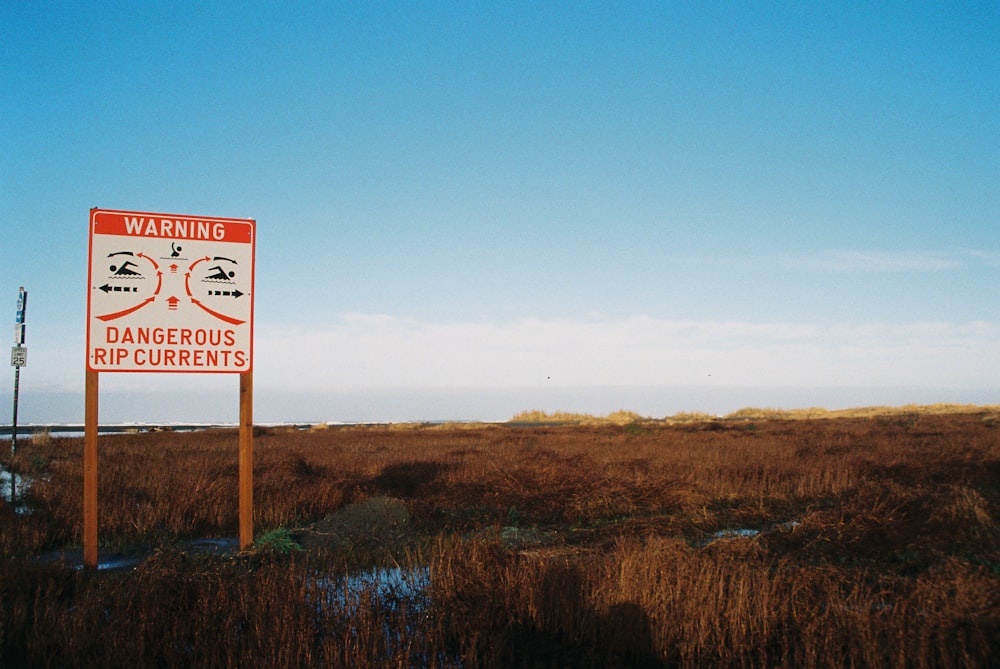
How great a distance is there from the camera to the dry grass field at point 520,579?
440cm

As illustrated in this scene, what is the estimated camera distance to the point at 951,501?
9.37 m

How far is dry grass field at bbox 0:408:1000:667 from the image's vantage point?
4.40 meters

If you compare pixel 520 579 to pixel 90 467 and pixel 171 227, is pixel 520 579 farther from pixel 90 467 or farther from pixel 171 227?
pixel 171 227

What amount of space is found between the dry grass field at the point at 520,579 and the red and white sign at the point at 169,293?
2.00 metres

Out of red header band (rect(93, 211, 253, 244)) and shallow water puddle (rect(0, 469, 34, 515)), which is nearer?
red header band (rect(93, 211, 253, 244))

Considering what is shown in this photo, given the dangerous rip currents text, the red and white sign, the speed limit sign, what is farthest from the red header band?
the speed limit sign

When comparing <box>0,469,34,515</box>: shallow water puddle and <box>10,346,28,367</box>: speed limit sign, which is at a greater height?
<box>10,346,28,367</box>: speed limit sign

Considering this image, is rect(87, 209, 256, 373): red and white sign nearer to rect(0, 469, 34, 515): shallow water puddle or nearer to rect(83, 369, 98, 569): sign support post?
rect(83, 369, 98, 569): sign support post

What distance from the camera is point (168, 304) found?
7.18 m

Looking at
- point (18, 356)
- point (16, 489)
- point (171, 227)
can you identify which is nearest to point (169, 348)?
point (171, 227)

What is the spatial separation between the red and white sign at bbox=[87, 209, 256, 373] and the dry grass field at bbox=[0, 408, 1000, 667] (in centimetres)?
200

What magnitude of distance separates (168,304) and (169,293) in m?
0.12

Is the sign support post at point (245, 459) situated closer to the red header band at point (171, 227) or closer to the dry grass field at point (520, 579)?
the dry grass field at point (520, 579)

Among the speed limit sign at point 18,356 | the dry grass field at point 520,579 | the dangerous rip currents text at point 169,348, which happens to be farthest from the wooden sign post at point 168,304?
the speed limit sign at point 18,356
